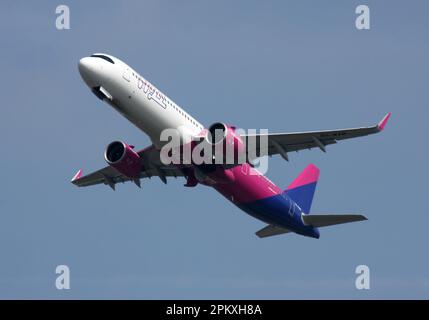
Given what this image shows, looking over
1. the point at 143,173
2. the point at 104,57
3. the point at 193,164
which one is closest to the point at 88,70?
the point at 104,57

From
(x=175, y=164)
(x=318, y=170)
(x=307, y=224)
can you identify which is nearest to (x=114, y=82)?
(x=175, y=164)

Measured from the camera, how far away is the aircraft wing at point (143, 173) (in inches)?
2172

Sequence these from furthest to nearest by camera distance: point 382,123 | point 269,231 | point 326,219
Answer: point 269,231 → point 326,219 → point 382,123

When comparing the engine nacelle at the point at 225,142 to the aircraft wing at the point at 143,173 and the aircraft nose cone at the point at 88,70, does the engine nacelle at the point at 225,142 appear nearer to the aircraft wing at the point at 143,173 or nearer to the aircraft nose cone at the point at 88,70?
the aircraft wing at the point at 143,173

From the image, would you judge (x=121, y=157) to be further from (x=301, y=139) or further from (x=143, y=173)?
(x=301, y=139)

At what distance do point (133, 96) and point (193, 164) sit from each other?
5.38 m

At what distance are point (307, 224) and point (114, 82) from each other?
1692 cm

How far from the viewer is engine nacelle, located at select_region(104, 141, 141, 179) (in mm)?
53531

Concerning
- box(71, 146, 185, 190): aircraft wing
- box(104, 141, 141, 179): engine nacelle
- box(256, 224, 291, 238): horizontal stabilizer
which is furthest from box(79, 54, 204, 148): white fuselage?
box(256, 224, 291, 238): horizontal stabilizer

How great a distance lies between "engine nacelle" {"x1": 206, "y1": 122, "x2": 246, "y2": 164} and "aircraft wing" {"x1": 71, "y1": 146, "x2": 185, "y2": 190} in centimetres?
519

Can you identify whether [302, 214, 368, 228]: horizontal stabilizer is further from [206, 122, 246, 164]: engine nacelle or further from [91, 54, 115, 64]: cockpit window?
[91, 54, 115, 64]: cockpit window

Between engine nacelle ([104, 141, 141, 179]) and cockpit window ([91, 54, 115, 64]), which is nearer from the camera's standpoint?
cockpit window ([91, 54, 115, 64])

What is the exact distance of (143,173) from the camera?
58.4m

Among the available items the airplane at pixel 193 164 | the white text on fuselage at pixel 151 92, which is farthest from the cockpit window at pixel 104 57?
the white text on fuselage at pixel 151 92
